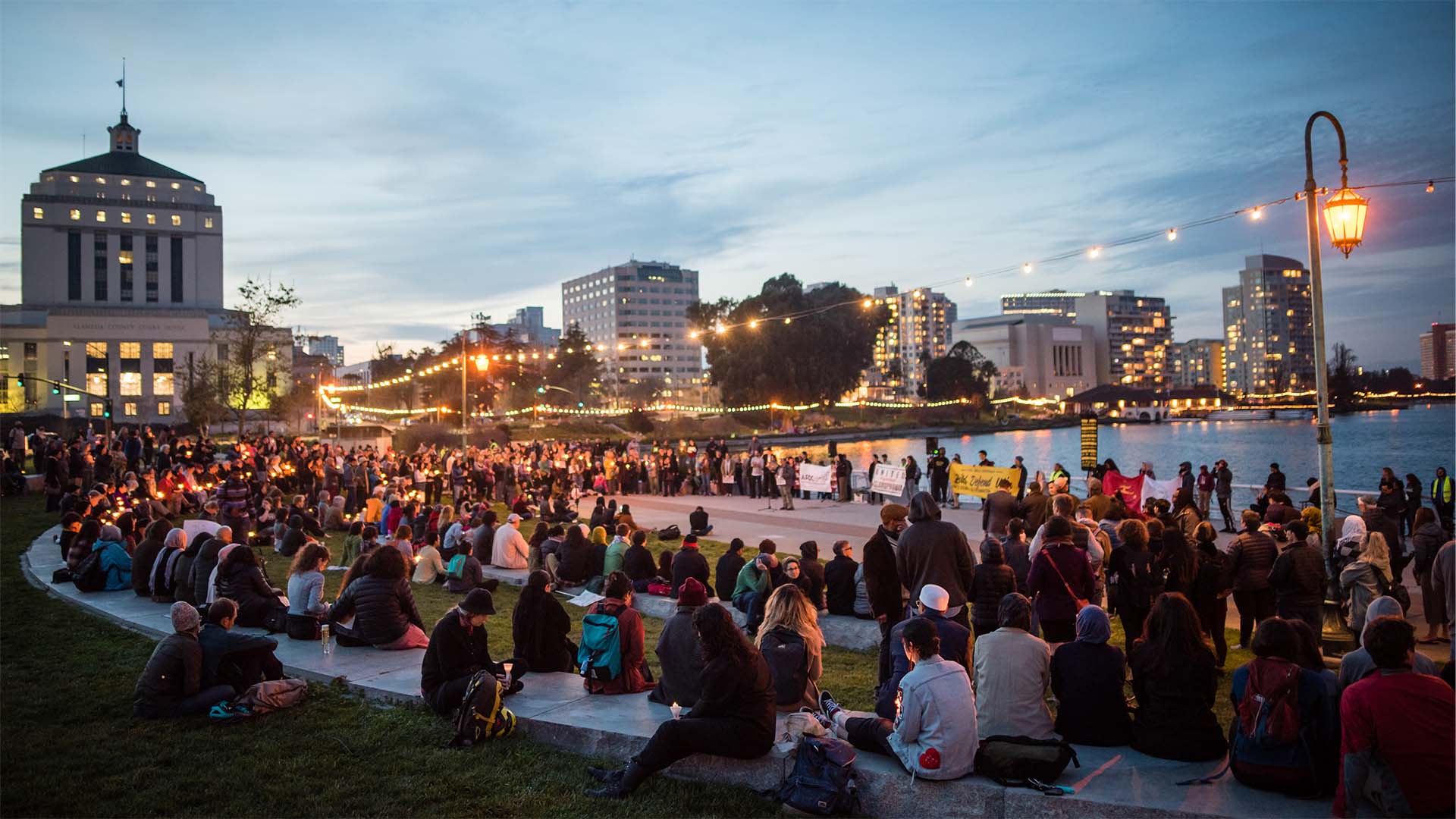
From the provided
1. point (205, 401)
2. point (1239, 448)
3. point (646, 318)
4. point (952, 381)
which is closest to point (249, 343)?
point (205, 401)

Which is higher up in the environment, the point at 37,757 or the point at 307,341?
the point at 307,341

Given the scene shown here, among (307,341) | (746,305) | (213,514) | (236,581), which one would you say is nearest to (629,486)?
(213,514)

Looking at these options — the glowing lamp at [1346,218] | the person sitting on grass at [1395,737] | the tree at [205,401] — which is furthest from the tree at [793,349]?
the person sitting on grass at [1395,737]

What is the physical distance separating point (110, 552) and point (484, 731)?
28.4ft

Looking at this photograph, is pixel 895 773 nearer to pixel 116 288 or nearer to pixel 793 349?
pixel 793 349

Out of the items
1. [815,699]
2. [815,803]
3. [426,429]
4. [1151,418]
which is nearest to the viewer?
[815,803]

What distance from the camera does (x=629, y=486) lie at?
97.3ft

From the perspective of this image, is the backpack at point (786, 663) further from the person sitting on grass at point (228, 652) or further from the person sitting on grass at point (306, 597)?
the person sitting on grass at point (306, 597)

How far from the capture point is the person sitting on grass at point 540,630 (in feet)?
25.4

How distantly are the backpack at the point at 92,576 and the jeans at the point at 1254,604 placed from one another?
13951 millimetres

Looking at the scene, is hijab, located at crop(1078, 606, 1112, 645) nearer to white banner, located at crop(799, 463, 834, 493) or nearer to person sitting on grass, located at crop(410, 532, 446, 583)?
person sitting on grass, located at crop(410, 532, 446, 583)

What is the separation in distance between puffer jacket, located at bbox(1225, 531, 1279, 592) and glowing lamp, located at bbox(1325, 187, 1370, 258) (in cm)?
384

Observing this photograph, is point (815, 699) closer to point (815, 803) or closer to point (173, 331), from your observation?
point (815, 803)

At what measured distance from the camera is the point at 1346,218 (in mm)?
10320
